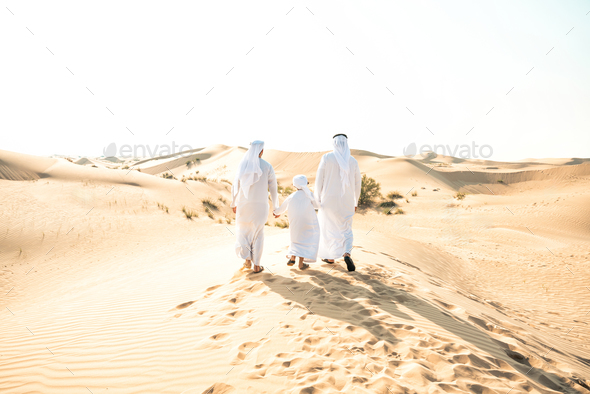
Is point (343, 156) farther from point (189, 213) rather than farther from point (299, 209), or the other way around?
point (189, 213)

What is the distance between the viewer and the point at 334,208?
5.81 metres

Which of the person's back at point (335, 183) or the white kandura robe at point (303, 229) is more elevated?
the person's back at point (335, 183)

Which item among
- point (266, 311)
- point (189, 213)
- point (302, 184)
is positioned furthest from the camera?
point (189, 213)

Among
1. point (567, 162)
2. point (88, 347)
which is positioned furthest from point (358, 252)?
point (567, 162)

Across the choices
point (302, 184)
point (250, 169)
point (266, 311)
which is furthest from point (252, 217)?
point (266, 311)

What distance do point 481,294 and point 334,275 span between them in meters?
4.07

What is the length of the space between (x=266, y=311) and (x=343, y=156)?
3.09 meters

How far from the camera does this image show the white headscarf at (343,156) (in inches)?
225

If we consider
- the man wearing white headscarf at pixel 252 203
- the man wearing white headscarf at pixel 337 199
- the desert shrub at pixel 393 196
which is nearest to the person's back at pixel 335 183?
the man wearing white headscarf at pixel 337 199

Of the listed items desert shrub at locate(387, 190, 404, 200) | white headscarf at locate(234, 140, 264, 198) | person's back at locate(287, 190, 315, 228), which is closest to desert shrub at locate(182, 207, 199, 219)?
white headscarf at locate(234, 140, 264, 198)

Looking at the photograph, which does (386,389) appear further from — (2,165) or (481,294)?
(2,165)

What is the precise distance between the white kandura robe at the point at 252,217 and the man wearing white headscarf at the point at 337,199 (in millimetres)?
993

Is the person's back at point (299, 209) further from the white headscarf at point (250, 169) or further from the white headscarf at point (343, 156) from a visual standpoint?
the white headscarf at point (250, 169)

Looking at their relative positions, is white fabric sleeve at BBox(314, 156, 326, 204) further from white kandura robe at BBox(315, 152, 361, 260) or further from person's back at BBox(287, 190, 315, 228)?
person's back at BBox(287, 190, 315, 228)
